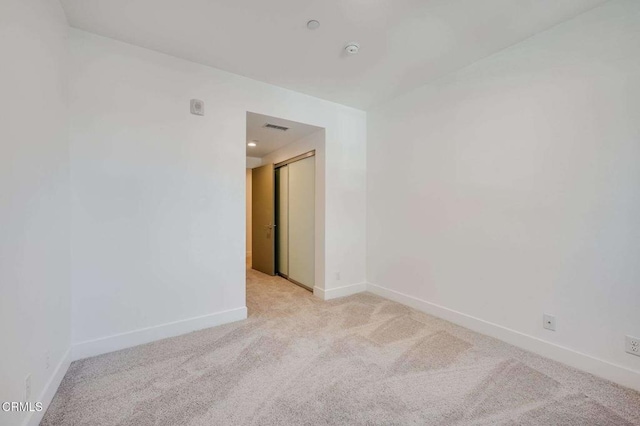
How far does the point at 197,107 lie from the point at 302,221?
218cm

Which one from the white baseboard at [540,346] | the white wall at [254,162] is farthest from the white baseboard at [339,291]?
the white wall at [254,162]

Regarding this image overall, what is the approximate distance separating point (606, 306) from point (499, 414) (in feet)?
3.96

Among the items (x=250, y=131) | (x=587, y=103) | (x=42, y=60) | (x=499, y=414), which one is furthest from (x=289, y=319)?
(x=587, y=103)

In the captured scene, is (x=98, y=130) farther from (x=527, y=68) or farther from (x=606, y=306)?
(x=606, y=306)

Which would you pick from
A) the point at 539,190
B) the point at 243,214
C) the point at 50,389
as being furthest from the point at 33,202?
the point at 539,190

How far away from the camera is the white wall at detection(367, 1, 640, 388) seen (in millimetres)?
1890

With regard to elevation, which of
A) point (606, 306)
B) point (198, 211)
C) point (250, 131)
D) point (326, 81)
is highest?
point (326, 81)

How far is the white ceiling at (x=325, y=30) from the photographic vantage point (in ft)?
6.47

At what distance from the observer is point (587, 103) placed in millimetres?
2027

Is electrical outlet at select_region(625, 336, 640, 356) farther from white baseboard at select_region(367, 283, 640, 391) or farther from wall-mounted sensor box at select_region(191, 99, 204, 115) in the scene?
wall-mounted sensor box at select_region(191, 99, 204, 115)

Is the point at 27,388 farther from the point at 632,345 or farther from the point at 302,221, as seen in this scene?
the point at 632,345

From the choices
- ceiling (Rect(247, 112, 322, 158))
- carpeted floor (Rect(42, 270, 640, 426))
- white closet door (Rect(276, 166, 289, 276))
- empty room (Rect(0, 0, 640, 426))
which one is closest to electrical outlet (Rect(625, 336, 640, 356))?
empty room (Rect(0, 0, 640, 426))

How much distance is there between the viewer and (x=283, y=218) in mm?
4801

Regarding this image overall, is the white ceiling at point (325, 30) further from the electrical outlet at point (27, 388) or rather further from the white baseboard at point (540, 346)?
the white baseboard at point (540, 346)
